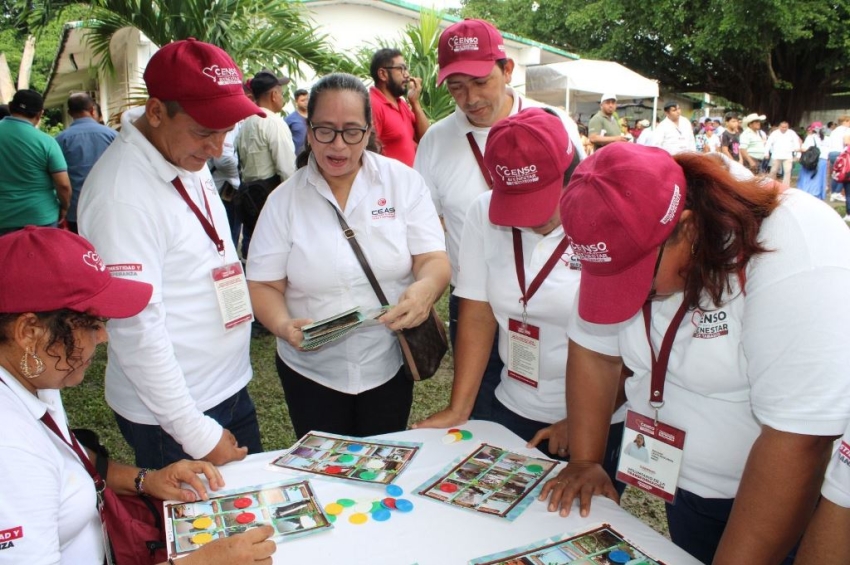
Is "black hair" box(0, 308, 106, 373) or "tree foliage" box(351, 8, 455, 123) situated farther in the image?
"tree foliage" box(351, 8, 455, 123)

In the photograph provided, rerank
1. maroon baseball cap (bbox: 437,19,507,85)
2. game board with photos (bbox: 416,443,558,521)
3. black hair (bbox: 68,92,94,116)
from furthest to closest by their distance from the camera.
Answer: black hair (bbox: 68,92,94,116), maroon baseball cap (bbox: 437,19,507,85), game board with photos (bbox: 416,443,558,521)

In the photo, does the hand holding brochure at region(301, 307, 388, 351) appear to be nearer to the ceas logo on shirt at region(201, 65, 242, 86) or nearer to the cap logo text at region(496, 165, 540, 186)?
the cap logo text at region(496, 165, 540, 186)

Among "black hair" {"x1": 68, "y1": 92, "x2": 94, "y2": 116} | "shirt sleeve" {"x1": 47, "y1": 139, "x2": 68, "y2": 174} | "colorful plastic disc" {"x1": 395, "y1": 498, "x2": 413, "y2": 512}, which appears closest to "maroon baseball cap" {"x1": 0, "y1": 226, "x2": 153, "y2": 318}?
"colorful plastic disc" {"x1": 395, "y1": 498, "x2": 413, "y2": 512}

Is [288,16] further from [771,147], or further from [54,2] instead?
[771,147]

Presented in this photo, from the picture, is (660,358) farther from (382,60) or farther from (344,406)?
(382,60)

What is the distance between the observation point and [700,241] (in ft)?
3.78

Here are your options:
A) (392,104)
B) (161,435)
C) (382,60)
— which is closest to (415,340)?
(161,435)

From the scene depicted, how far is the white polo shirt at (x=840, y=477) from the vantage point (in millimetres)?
1000

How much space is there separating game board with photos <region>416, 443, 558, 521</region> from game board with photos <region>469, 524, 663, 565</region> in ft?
0.39

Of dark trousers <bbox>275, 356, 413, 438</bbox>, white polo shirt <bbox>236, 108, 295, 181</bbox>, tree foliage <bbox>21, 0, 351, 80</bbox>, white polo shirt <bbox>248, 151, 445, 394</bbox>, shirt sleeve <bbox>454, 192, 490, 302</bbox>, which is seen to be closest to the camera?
shirt sleeve <bbox>454, 192, 490, 302</bbox>

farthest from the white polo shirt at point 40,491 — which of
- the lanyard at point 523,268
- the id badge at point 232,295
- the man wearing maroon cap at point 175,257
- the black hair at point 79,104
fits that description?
the black hair at point 79,104

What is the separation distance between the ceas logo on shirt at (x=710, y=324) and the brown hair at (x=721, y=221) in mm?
48

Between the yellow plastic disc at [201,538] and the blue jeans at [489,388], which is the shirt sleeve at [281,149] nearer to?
the blue jeans at [489,388]

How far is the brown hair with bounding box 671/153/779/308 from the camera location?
1130 millimetres
